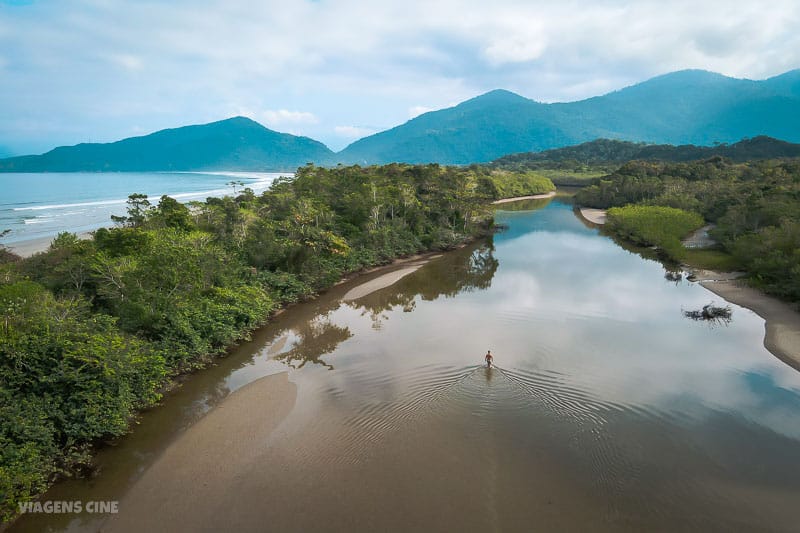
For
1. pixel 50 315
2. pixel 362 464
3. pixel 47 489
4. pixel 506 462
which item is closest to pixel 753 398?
pixel 506 462

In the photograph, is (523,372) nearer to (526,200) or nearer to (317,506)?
(317,506)

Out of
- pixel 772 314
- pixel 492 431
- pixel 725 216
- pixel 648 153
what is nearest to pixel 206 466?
pixel 492 431

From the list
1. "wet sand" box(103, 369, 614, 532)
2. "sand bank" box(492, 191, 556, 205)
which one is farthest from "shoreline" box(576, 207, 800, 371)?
"sand bank" box(492, 191, 556, 205)

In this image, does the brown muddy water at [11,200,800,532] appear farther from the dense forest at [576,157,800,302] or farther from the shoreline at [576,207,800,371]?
the dense forest at [576,157,800,302]

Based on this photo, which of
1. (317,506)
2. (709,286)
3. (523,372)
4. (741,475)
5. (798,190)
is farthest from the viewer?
(798,190)

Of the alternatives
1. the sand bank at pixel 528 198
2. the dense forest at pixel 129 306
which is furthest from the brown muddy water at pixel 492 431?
the sand bank at pixel 528 198

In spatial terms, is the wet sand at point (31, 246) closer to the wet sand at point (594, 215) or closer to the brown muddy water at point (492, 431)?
the brown muddy water at point (492, 431)

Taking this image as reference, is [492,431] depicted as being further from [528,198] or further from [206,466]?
[528,198]
